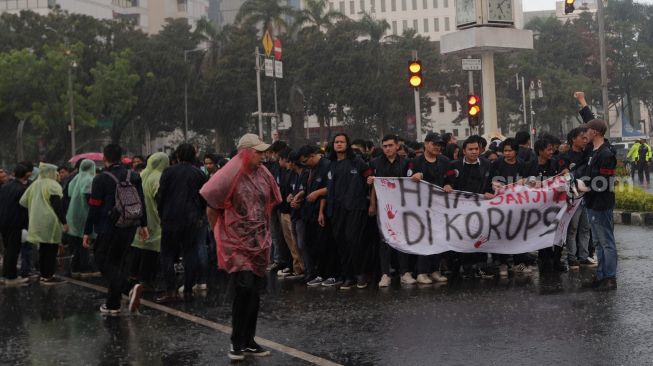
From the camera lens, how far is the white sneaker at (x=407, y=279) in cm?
1077

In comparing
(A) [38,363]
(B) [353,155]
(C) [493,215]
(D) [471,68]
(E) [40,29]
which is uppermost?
(E) [40,29]

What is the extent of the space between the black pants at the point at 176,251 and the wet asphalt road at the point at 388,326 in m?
0.33

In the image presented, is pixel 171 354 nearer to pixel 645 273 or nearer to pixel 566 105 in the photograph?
pixel 645 273

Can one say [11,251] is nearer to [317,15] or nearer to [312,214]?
[312,214]

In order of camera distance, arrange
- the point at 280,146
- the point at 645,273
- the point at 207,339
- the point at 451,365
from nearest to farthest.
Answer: the point at 451,365
the point at 207,339
the point at 645,273
the point at 280,146

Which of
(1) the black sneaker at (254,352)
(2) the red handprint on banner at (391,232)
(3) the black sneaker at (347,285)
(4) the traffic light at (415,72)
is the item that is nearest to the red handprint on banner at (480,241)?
(2) the red handprint on banner at (391,232)

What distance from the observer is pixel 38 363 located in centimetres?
741

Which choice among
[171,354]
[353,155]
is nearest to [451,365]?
[171,354]

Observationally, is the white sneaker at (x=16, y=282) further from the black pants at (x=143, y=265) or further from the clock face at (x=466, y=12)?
the clock face at (x=466, y=12)

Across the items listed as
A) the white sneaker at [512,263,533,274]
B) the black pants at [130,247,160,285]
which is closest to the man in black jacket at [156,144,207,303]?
the black pants at [130,247,160,285]

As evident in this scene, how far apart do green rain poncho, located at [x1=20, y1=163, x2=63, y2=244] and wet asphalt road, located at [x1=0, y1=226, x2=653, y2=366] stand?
1591 millimetres

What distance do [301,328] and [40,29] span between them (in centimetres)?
5302

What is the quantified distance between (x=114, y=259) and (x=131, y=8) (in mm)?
97127

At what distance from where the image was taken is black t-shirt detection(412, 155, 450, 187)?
36.2 feet
